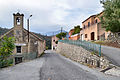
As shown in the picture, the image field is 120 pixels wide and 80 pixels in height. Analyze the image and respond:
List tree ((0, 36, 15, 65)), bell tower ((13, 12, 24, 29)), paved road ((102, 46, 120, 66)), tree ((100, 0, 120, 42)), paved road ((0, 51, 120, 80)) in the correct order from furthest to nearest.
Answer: bell tower ((13, 12, 24, 29)), tree ((100, 0, 120, 42)), tree ((0, 36, 15, 65)), paved road ((102, 46, 120, 66)), paved road ((0, 51, 120, 80))

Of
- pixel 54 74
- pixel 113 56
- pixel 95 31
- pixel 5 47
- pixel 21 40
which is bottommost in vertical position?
pixel 54 74

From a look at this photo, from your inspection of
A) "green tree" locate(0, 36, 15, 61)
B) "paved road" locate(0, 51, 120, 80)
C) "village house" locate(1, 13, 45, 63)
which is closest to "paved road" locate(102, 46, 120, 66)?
"paved road" locate(0, 51, 120, 80)

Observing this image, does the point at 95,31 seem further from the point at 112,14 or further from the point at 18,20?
the point at 18,20

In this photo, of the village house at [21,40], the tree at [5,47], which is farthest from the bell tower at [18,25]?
the tree at [5,47]

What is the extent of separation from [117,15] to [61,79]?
36.3 feet

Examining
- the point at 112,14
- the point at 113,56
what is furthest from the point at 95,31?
the point at 113,56

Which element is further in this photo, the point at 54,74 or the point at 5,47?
the point at 5,47

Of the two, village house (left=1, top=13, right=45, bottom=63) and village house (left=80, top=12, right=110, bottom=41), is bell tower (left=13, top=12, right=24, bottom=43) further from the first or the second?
village house (left=80, top=12, right=110, bottom=41)

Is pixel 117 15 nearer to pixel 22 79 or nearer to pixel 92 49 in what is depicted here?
pixel 92 49

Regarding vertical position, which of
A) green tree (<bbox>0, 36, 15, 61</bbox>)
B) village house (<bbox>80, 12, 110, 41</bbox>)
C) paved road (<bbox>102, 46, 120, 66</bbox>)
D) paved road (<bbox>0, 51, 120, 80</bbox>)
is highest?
village house (<bbox>80, 12, 110, 41</bbox>)

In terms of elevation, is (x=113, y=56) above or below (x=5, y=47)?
below

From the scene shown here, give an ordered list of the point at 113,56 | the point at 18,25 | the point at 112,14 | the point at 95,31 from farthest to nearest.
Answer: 1. the point at 95,31
2. the point at 18,25
3. the point at 112,14
4. the point at 113,56

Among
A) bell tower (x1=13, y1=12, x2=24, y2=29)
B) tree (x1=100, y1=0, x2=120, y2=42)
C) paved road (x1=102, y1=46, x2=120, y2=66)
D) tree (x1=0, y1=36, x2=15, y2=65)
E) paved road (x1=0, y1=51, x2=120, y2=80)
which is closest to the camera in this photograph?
paved road (x1=0, y1=51, x2=120, y2=80)

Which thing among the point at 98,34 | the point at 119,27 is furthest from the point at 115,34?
the point at 98,34
